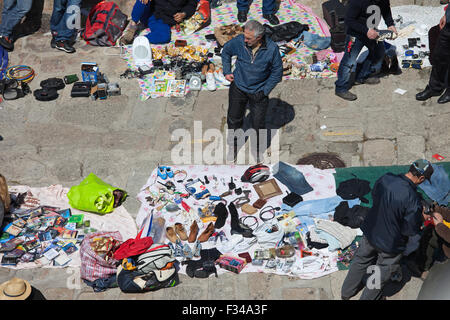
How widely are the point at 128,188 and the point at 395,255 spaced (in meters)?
4.24

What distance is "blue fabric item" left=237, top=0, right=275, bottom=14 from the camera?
459 inches

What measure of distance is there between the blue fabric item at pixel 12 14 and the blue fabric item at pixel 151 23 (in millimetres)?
2347

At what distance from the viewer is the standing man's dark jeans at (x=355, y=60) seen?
30.8 ft

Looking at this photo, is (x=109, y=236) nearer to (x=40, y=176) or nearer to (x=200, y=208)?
(x=200, y=208)

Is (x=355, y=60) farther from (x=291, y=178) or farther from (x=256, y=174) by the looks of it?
(x=256, y=174)

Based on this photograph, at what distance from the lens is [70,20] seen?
11641 millimetres

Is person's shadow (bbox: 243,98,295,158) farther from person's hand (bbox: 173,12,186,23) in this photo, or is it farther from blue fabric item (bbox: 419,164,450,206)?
person's hand (bbox: 173,12,186,23)

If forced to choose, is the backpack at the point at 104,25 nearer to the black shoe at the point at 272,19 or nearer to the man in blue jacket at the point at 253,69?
the black shoe at the point at 272,19

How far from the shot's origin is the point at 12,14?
1165 cm

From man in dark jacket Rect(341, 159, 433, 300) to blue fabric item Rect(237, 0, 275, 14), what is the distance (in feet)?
21.9

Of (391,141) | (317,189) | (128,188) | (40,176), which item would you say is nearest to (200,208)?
(128,188)

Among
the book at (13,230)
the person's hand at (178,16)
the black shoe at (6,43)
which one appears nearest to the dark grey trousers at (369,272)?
the book at (13,230)

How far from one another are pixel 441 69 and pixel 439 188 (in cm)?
255

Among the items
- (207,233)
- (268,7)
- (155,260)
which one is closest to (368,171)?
(207,233)
